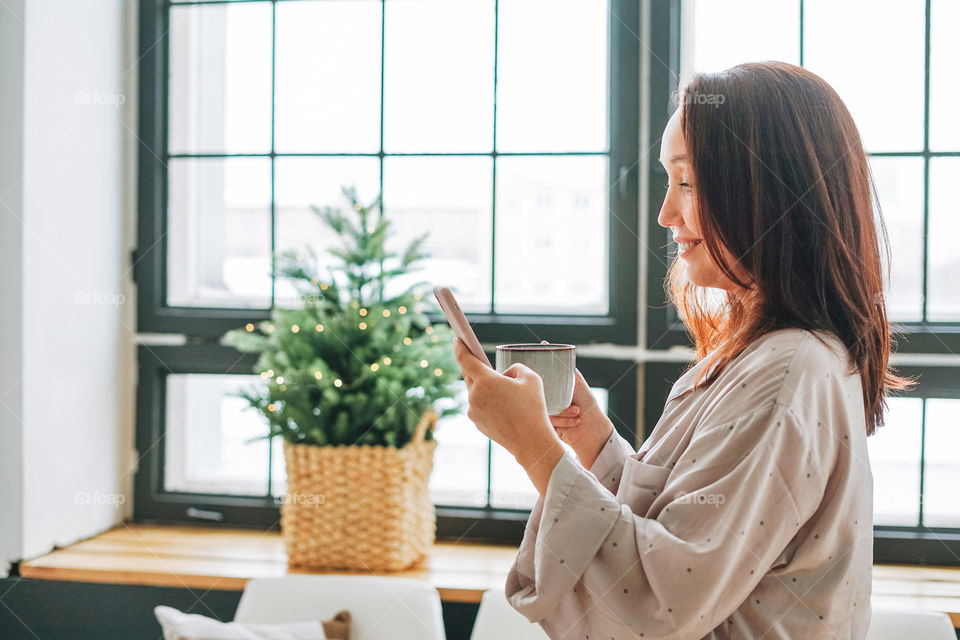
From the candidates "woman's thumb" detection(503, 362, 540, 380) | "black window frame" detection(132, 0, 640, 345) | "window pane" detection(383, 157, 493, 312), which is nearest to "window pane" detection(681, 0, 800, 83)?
"black window frame" detection(132, 0, 640, 345)

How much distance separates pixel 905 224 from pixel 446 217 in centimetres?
119

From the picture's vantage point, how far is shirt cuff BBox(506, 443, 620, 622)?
0.90 m

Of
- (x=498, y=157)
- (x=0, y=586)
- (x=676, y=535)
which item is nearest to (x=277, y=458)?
(x=0, y=586)

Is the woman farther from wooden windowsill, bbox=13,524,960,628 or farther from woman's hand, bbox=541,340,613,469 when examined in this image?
wooden windowsill, bbox=13,524,960,628

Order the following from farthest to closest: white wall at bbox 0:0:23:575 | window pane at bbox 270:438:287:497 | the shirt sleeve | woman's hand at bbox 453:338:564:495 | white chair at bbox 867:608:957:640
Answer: window pane at bbox 270:438:287:497
white wall at bbox 0:0:23:575
white chair at bbox 867:608:957:640
woman's hand at bbox 453:338:564:495
the shirt sleeve

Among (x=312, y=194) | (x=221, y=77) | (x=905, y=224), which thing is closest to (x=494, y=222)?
(x=312, y=194)

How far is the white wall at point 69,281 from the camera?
199 cm

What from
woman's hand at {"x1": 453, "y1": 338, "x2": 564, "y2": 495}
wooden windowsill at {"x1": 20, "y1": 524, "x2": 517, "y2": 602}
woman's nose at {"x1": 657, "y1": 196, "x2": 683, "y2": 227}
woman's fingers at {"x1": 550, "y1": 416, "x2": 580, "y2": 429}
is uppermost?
woman's nose at {"x1": 657, "y1": 196, "x2": 683, "y2": 227}

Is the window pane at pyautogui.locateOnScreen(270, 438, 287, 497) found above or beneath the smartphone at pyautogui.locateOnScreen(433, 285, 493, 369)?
beneath

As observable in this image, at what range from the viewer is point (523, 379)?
1.01 m

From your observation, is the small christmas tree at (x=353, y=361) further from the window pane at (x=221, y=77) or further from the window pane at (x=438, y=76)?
the window pane at (x=221, y=77)

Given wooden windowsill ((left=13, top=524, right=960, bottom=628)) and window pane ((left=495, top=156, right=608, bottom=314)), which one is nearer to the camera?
wooden windowsill ((left=13, top=524, right=960, bottom=628))

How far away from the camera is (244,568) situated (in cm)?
199

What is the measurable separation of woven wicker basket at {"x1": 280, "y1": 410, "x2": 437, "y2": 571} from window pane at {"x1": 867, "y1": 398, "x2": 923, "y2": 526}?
3.81ft
